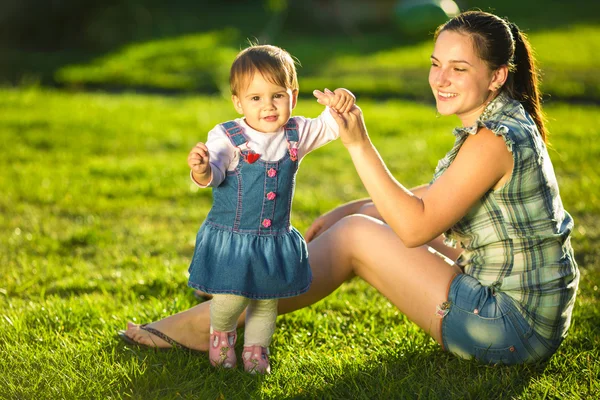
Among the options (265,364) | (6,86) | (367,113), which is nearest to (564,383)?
(265,364)

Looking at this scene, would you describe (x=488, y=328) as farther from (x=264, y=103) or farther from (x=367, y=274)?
(x=264, y=103)

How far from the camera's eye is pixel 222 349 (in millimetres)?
2547

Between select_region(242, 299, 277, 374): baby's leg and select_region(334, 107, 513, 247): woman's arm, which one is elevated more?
select_region(334, 107, 513, 247): woman's arm

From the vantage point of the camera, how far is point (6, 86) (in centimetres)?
784

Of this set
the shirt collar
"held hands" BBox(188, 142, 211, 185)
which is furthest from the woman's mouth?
"held hands" BBox(188, 142, 211, 185)

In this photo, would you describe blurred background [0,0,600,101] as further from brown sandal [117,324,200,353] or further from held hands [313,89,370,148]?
held hands [313,89,370,148]

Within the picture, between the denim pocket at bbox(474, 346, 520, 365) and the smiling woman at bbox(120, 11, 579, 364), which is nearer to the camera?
the smiling woman at bbox(120, 11, 579, 364)

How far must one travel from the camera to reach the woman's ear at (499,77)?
2438mm

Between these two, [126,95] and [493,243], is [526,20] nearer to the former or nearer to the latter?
[126,95]

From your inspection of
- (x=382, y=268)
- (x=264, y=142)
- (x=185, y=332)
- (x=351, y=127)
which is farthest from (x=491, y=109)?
(x=185, y=332)

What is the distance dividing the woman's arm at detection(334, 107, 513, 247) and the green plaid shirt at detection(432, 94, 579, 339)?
2.7 inches

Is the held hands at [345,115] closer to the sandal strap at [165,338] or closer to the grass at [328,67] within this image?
the sandal strap at [165,338]

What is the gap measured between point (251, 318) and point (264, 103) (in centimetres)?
77

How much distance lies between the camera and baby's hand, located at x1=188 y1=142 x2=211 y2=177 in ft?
7.00
